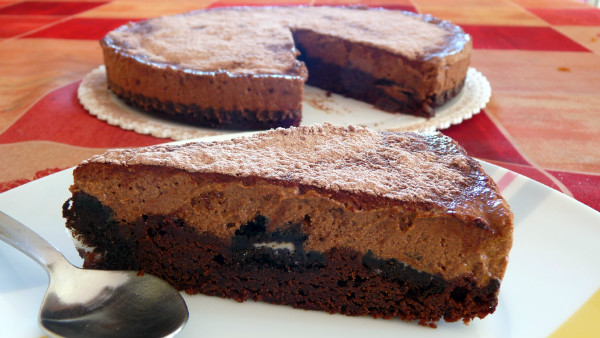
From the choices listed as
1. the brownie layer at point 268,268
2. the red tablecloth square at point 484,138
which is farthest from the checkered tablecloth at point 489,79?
the brownie layer at point 268,268

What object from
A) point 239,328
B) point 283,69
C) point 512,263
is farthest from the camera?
point 283,69

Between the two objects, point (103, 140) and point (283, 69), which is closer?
point (103, 140)

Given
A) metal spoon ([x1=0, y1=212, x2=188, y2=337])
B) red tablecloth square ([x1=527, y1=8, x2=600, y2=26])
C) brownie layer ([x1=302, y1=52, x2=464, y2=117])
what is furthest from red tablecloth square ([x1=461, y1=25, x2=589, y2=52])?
metal spoon ([x1=0, y1=212, x2=188, y2=337])

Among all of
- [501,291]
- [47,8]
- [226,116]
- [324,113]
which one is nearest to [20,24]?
[47,8]

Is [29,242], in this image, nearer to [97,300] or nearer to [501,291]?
[97,300]

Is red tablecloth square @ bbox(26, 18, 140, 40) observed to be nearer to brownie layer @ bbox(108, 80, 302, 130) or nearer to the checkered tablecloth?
the checkered tablecloth

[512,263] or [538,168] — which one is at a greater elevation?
[512,263]

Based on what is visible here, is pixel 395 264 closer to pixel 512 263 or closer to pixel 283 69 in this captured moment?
pixel 512 263

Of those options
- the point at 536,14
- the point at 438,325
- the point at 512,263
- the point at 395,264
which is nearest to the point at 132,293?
the point at 395,264
